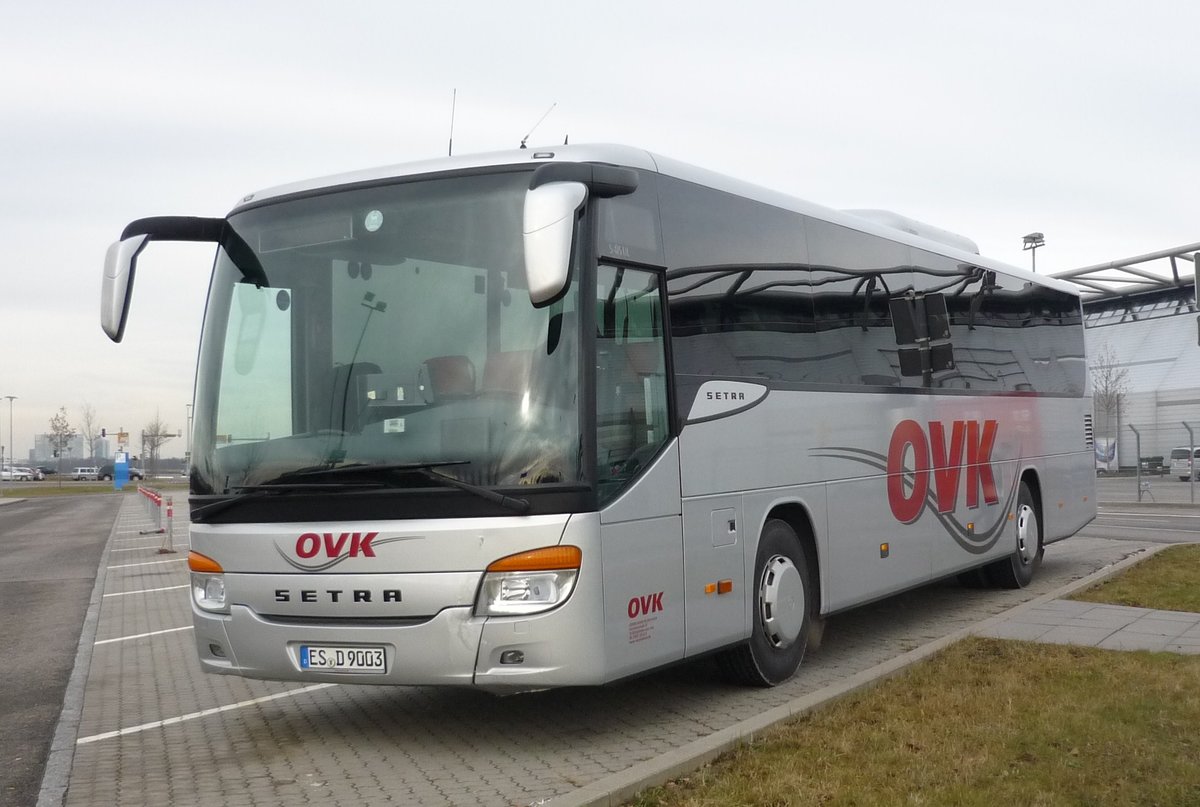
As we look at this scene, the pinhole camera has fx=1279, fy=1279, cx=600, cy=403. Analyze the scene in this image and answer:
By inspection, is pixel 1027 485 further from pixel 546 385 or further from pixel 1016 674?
pixel 546 385

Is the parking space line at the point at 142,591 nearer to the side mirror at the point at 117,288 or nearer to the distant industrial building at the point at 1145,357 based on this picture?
the side mirror at the point at 117,288

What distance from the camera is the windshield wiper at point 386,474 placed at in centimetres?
630

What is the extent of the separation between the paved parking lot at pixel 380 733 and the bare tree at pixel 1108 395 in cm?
4979

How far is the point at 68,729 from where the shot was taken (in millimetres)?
7867

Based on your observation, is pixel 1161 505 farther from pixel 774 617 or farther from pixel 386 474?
pixel 386 474

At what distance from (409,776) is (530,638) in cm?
90

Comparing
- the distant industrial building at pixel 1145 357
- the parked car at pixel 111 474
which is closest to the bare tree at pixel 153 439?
the parked car at pixel 111 474

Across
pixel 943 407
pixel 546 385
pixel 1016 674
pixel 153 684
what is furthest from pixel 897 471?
pixel 153 684

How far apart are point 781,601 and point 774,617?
12cm

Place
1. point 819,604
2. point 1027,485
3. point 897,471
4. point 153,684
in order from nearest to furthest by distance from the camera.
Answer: point 819,604
point 153,684
point 897,471
point 1027,485

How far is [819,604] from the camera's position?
349 inches

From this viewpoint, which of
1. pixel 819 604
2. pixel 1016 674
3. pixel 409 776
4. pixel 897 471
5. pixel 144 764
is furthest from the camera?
pixel 897 471

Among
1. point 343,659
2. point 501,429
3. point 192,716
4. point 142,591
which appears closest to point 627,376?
point 501,429

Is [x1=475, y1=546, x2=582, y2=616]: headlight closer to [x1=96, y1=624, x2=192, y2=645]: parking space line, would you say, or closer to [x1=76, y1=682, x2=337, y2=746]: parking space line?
[x1=76, y1=682, x2=337, y2=746]: parking space line
